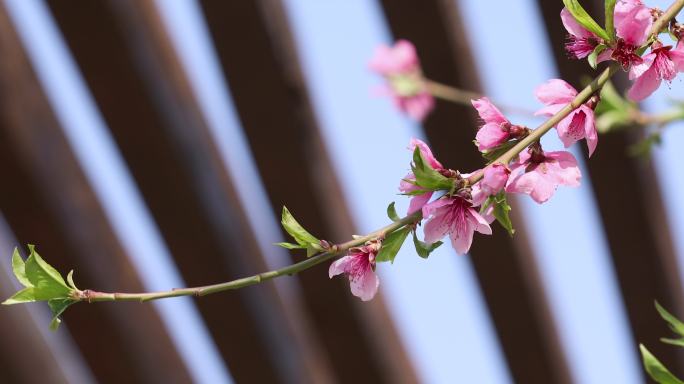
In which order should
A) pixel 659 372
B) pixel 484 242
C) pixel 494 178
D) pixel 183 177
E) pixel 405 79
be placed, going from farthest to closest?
1. pixel 484 242
2. pixel 183 177
3. pixel 405 79
4. pixel 659 372
5. pixel 494 178

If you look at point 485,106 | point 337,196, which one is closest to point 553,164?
point 485,106

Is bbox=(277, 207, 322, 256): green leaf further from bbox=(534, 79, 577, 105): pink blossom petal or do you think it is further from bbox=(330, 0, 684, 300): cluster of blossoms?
bbox=(534, 79, 577, 105): pink blossom petal

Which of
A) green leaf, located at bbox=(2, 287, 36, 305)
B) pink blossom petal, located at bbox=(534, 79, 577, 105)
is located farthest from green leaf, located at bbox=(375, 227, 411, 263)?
green leaf, located at bbox=(2, 287, 36, 305)

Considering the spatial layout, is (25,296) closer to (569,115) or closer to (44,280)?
(44,280)

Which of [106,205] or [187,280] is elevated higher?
[106,205]

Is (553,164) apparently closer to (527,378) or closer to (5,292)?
(5,292)

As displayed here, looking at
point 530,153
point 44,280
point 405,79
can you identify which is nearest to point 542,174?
point 530,153

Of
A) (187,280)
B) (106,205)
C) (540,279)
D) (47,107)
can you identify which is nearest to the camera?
(47,107)
